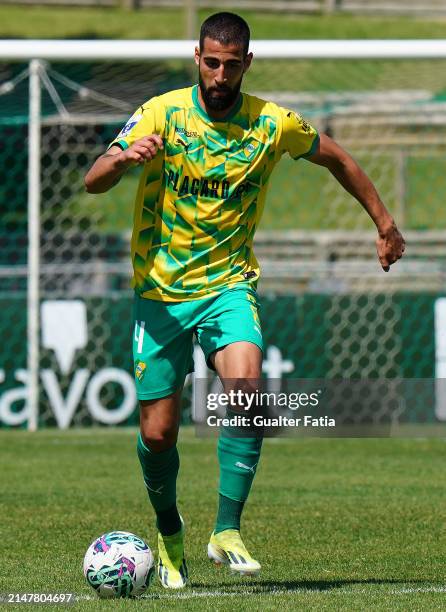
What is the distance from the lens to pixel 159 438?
532 centimetres

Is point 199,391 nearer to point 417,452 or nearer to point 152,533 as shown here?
point 417,452

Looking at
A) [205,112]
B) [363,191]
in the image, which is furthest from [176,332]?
[363,191]

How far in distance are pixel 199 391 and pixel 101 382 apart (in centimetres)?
130

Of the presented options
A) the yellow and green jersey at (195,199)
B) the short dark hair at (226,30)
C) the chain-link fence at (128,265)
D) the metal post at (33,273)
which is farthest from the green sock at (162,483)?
the metal post at (33,273)

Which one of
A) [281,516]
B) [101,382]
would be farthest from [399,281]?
[281,516]

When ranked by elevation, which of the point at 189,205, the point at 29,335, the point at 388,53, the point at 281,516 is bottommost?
the point at 281,516

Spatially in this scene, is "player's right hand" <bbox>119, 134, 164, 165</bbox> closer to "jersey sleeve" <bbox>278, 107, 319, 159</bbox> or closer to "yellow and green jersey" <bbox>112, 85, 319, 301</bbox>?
→ "yellow and green jersey" <bbox>112, 85, 319, 301</bbox>

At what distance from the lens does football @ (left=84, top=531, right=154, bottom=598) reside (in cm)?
493

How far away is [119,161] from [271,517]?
9.27 ft

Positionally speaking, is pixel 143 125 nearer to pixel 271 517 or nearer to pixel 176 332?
pixel 176 332

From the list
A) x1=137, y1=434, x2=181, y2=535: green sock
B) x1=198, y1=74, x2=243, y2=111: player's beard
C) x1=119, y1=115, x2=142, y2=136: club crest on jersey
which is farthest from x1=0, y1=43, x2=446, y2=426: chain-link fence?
x1=137, y1=434, x2=181, y2=535: green sock

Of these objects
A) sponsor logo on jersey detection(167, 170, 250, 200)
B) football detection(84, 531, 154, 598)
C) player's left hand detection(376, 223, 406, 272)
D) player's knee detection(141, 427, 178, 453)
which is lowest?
football detection(84, 531, 154, 598)

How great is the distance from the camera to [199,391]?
10375mm

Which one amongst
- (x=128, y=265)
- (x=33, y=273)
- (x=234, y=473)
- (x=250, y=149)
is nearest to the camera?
(x=234, y=473)
